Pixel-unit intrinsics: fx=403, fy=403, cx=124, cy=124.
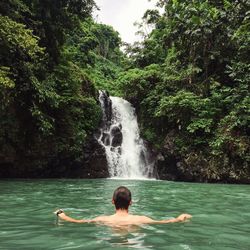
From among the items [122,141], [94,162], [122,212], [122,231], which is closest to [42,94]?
[94,162]

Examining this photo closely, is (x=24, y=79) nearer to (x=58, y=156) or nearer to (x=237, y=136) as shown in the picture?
(x=58, y=156)

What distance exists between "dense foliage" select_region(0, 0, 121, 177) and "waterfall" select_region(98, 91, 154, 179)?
1404mm

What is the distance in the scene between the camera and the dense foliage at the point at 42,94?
50.8 ft

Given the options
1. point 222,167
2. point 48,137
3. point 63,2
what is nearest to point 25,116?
point 48,137

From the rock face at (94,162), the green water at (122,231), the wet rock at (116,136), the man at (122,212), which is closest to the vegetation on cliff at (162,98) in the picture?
the rock face at (94,162)

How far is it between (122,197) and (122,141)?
19571mm

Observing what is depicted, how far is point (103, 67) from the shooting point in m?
47.3

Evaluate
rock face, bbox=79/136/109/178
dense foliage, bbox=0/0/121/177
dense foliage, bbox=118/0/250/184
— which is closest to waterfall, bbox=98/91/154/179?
rock face, bbox=79/136/109/178

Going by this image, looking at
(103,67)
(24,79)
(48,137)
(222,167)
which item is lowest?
(222,167)

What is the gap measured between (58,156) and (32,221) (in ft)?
49.5

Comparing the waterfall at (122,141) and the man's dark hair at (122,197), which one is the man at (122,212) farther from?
the waterfall at (122,141)

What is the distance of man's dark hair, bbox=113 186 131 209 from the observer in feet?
17.9

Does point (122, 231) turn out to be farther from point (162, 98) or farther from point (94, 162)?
point (162, 98)

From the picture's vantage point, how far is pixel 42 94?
53.6 ft
